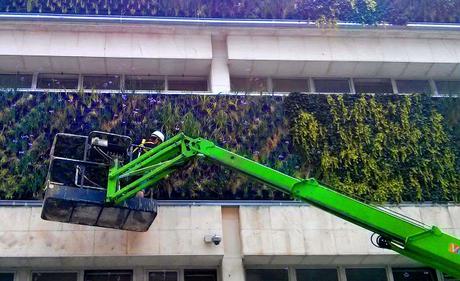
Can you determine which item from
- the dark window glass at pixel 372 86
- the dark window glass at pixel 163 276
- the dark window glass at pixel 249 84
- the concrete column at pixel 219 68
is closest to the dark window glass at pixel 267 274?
the dark window glass at pixel 163 276

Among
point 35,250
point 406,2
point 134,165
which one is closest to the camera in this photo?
point 134,165

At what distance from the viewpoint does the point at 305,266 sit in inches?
555

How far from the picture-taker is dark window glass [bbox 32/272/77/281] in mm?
13289

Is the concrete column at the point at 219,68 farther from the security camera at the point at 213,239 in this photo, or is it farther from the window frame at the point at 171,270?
the window frame at the point at 171,270

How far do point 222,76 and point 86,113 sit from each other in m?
4.03

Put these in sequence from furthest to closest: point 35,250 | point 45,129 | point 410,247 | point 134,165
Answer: point 45,129
point 35,250
point 134,165
point 410,247

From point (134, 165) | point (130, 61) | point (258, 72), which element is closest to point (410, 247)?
point (134, 165)

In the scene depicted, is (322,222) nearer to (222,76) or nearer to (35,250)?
(222,76)

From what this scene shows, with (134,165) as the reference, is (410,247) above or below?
below

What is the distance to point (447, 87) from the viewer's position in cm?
1798

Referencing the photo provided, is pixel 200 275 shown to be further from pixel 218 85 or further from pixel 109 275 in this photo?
pixel 218 85

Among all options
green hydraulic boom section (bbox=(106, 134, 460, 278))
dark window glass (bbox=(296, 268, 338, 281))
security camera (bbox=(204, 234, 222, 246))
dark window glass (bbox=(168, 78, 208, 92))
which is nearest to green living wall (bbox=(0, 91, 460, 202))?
security camera (bbox=(204, 234, 222, 246))

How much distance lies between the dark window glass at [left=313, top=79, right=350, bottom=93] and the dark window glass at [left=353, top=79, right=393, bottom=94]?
1.08 ft

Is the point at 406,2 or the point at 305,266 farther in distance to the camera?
the point at 406,2
